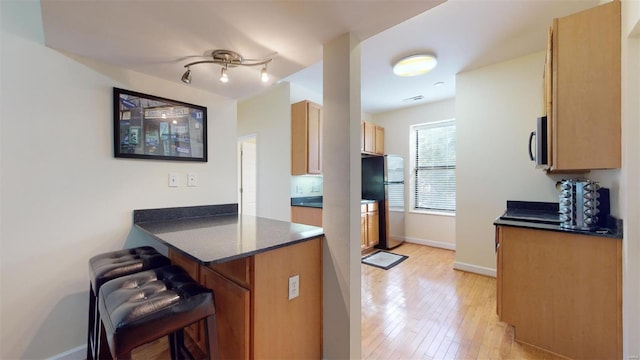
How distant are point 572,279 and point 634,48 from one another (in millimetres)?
1427

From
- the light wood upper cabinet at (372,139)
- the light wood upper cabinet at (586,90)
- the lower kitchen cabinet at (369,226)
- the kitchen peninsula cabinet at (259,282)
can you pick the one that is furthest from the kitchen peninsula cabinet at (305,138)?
the light wood upper cabinet at (586,90)

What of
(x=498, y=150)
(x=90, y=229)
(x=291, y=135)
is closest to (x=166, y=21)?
(x=90, y=229)

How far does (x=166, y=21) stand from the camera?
133cm

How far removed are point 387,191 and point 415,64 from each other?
2182 millimetres

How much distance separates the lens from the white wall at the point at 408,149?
4.30m

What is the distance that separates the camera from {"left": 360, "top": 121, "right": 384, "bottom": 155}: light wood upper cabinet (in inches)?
173

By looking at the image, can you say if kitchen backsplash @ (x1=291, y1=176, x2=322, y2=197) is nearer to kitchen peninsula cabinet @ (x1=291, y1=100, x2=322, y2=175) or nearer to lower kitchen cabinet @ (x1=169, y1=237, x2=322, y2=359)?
kitchen peninsula cabinet @ (x1=291, y1=100, x2=322, y2=175)

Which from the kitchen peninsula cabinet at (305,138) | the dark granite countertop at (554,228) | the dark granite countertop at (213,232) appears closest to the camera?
the dark granite countertop at (213,232)

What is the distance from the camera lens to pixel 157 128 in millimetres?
1988

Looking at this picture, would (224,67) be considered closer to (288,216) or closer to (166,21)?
(166,21)

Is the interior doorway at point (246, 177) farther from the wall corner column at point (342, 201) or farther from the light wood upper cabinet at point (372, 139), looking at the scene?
the wall corner column at point (342, 201)

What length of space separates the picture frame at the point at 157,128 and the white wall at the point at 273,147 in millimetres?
1551

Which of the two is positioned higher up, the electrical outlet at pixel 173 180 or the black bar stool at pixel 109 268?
the electrical outlet at pixel 173 180

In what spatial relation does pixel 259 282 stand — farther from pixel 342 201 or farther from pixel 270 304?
pixel 342 201
